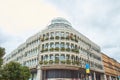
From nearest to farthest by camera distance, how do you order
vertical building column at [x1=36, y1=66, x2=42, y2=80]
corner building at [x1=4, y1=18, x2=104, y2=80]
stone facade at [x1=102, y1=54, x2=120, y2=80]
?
corner building at [x1=4, y1=18, x2=104, y2=80]
vertical building column at [x1=36, y1=66, x2=42, y2=80]
stone facade at [x1=102, y1=54, x2=120, y2=80]

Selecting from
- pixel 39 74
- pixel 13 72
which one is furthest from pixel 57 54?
pixel 13 72

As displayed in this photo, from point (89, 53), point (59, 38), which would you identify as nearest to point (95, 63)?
point (89, 53)

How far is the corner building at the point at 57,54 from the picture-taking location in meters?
41.0

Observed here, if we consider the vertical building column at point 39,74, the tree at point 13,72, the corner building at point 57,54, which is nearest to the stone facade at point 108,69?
the corner building at point 57,54

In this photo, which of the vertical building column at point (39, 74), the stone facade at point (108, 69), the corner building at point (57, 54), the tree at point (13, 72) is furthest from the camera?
the stone facade at point (108, 69)

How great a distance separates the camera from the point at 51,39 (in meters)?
43.5

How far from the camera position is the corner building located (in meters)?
41.0

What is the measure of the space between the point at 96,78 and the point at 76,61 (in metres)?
17.9

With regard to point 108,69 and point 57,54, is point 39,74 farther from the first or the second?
point 108,69

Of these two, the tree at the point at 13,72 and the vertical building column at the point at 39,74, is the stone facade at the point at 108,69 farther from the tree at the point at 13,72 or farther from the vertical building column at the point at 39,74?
the tree at the point at 13,72

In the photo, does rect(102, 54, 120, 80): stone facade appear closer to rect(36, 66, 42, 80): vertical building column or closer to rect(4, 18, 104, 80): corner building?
rect(4, 18, 104, 80): corner building

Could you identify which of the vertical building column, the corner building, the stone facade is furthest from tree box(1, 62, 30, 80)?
the stone facade

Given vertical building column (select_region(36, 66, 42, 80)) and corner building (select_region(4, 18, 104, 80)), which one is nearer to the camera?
corner building (select_region(4, 18, 104, 80))

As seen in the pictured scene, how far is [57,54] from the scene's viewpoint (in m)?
41.7
